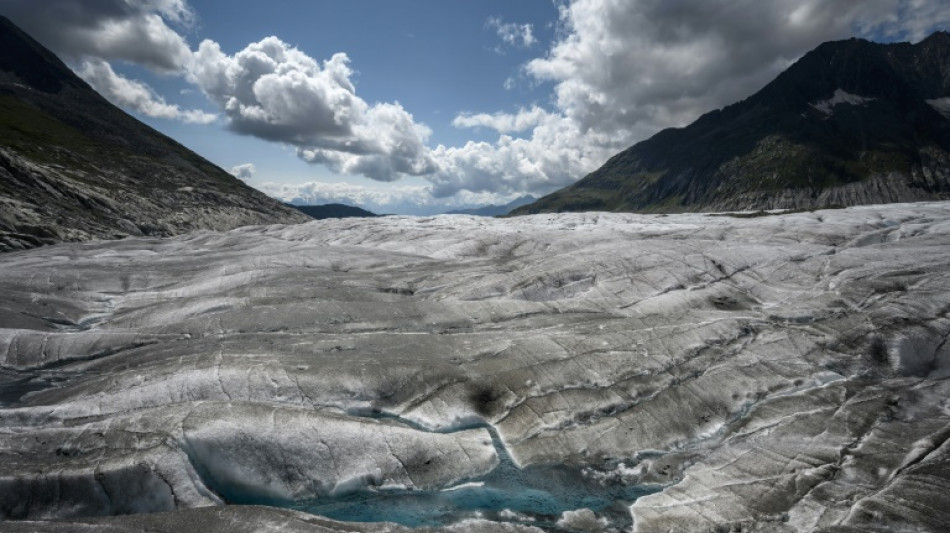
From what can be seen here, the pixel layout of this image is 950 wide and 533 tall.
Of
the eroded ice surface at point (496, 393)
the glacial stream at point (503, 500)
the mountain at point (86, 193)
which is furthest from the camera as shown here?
the mountain at point (86, 193)

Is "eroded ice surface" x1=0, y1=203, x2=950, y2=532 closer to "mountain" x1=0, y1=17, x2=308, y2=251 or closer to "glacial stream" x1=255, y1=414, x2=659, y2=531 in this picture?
"glacial stream" x1=255, y1=414, x2=659, y2=531

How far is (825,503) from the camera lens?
830 inches

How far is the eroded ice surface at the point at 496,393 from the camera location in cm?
2080

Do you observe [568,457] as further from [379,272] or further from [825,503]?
[379,272]

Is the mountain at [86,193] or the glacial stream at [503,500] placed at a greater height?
the mountain at [86,193]

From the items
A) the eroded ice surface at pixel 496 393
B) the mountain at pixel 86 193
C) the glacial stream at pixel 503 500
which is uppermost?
the mountain at pixel 86 193

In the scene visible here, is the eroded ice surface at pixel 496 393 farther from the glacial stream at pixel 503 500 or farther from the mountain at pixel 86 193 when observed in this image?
the mountain at pixel 86 193

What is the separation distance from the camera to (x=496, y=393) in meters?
29.5

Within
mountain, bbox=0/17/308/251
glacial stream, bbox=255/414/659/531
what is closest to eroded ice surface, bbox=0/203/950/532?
glacial stream, bbox=255/414/659/531

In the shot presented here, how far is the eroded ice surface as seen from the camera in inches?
819

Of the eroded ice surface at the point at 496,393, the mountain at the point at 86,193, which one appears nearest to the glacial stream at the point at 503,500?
the eroded ice surface at the point at 496,393

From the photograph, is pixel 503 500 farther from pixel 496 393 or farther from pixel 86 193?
pixel 86 193

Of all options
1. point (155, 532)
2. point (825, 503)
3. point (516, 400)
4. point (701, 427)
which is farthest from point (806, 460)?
point (155, 532)

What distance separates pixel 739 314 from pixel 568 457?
23213 millimetres
